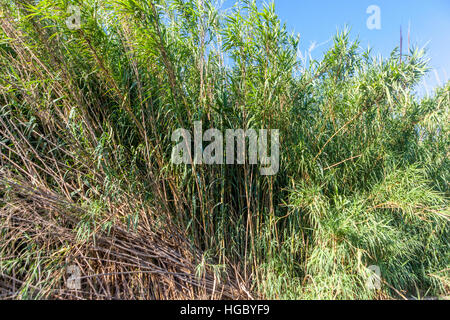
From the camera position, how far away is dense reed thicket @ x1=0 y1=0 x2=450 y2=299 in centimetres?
236

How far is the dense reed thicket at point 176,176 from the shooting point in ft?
7.75

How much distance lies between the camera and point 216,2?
8.54ft

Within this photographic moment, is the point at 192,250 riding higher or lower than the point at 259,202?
lower

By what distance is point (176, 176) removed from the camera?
2592 mm

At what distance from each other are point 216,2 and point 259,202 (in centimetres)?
183

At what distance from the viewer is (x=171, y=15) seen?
2902mm

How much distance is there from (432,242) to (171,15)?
3.53 metres

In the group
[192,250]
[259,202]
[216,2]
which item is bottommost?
[192,250]
